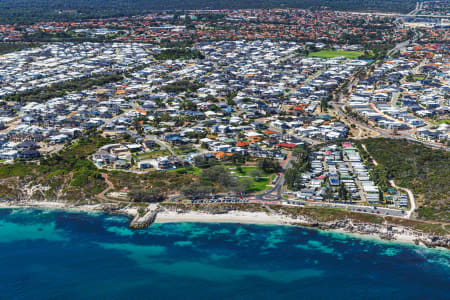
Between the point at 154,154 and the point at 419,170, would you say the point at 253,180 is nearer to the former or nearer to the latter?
the point at 154,154

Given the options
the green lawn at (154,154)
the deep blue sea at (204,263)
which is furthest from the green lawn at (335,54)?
the deep blue sea at (204,263)

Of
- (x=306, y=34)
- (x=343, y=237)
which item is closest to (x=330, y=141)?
(x=343, y=237)

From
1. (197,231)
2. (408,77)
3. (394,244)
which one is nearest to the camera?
(394,244)

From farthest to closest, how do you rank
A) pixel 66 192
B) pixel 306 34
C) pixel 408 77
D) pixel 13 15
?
pixel 13 15
pixel 306 34
pixel 408 77
pixel 66 192

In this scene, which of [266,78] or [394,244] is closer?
[394,244]

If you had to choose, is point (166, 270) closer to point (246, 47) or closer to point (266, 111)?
point (266, 111)
